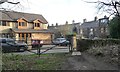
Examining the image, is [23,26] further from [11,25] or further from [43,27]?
→ [43,27]

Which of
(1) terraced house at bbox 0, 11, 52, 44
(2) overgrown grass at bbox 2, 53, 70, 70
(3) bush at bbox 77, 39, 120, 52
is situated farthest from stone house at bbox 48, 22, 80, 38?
(2) overgrown grass at bbox 2, 53, 70, 70

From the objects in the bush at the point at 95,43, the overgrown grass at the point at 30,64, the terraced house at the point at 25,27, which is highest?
the terraced house at the point at 25,27

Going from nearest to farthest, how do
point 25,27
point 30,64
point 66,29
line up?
point 30,64 → point 25,27 → point 66,29

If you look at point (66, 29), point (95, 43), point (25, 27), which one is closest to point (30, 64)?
point (95, 43)

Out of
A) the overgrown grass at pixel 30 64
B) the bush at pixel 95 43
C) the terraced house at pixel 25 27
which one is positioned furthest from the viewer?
the terraced house at pixel 25 27

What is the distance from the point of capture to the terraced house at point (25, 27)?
41094 millimetres

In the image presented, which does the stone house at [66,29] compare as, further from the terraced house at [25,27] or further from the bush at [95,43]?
the bush at [95,43]

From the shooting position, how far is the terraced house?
135 ft

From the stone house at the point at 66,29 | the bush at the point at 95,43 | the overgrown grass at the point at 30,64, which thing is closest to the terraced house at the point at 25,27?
the stone house at the point at 66,29

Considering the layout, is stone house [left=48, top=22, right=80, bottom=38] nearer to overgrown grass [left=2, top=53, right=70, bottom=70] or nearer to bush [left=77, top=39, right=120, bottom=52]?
bush [left=77, top=39, right=120, bottom=52]

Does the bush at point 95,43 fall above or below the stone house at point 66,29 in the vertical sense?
below

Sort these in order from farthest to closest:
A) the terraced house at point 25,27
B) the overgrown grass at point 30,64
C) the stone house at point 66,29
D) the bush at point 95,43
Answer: the stone house at point 66,29 → the terraced house at point 25,27 → the bush at point 95,43 → the overgrown grass at point 30,64

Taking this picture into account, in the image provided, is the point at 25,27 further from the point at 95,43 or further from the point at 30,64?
the point at 30,64

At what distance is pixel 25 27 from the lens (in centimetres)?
4456
